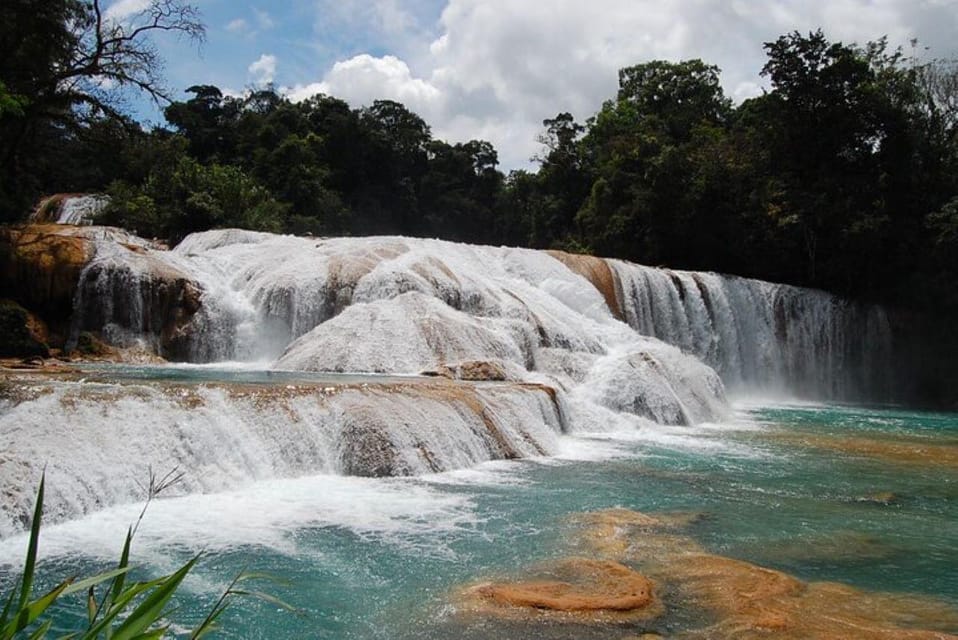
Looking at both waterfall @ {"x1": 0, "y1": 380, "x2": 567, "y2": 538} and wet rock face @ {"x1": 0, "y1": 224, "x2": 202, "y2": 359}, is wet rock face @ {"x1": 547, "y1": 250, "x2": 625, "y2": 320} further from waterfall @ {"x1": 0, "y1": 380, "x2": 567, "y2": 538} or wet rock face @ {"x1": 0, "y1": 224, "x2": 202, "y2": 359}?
waterfall @ {"x1": 0, "y1": 380, "x2": 567, "y2": 538}

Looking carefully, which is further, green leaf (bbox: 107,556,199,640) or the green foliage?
the green foliage

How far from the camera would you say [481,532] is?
6.70m

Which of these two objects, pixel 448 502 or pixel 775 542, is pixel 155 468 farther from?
pixel 775 542

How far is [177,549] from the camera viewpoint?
5902 millimetres

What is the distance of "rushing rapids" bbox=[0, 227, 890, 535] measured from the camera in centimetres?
788

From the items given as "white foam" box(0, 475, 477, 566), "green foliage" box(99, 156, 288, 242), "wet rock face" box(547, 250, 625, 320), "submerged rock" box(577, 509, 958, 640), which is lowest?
"submerged rock" box(577, 509, 958, 640)

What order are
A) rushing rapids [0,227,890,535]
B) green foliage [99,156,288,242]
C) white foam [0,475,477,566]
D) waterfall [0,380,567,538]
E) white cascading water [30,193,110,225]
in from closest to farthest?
white foam [0,475,477,566], waterfall [0,380,567,538], rushing rapids [0,227,890,535], green foliage [99,156,288,242], white cascading water [30,193,110,225]

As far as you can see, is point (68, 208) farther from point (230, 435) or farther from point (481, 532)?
point (481, 532)

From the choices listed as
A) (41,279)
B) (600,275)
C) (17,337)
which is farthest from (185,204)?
(600,275)

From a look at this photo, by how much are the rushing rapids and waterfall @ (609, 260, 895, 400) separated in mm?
65

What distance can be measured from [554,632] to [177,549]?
9.76ft

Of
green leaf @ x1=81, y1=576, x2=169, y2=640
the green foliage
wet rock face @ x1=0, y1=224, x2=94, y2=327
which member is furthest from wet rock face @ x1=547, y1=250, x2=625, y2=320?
green leaf @ x1=81, y1=576, x2=169, y2=640

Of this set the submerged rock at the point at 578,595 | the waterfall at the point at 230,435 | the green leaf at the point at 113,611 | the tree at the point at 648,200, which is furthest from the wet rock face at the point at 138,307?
the tree at the point at 648,200

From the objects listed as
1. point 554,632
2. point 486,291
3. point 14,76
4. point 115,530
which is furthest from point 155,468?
point 14,76
